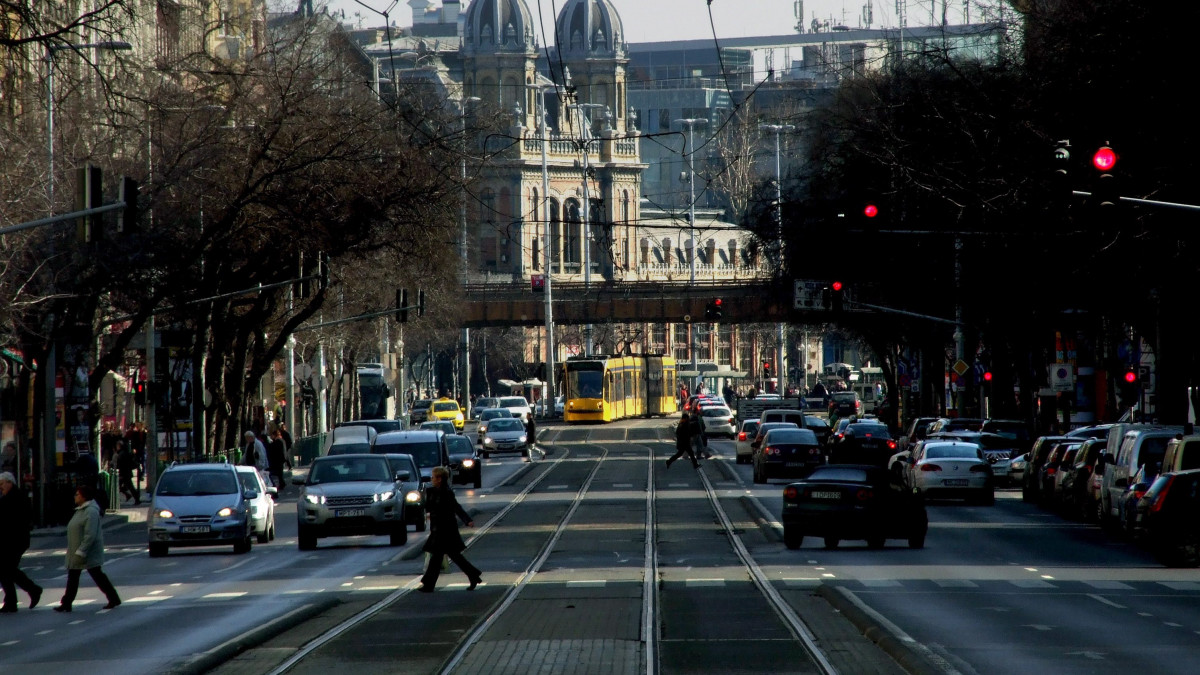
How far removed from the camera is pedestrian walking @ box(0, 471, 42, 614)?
793 inches

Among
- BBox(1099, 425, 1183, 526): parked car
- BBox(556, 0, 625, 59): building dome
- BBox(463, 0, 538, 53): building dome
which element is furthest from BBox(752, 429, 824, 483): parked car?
BBox(556, 0, 625, 59): building dome

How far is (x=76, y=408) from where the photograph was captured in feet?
124

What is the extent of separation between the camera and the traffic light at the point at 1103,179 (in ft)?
73.5

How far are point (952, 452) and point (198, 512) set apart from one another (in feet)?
57.2

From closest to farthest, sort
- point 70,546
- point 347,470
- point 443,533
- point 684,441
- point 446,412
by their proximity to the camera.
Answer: point 70,546, point 443,533, point 347,470, point 684,441, point 446,412

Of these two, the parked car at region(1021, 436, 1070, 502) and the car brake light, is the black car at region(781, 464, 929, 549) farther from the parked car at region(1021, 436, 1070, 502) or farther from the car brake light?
the parked car at region(1021, 436, 1070, 502)

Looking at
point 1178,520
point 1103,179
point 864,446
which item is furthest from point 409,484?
point 864,446

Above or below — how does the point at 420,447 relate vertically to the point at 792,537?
above

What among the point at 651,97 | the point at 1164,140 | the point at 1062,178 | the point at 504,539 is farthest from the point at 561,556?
the point at 651,97

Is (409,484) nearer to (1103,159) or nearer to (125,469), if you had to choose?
(125,469)

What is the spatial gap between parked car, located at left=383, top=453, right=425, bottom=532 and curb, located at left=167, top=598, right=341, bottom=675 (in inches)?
436

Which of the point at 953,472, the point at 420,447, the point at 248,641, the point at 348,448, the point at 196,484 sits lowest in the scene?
the point at 248,641

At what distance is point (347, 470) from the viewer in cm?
2998

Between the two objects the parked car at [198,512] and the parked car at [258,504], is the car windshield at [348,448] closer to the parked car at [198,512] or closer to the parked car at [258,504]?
the parked car at [258,504]
